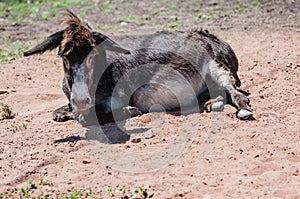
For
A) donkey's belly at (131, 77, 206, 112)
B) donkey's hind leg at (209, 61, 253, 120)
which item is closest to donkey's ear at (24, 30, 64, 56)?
donkey's belly at (131, 77, 206, 112)

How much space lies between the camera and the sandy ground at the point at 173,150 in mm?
4816

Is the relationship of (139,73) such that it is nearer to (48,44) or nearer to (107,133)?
(107,133)

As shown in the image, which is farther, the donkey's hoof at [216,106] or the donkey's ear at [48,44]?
the donkey's hoof at [216,106]

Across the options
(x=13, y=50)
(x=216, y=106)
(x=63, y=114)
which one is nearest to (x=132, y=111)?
(x=63, y=114)

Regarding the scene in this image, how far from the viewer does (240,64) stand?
875 centimetres

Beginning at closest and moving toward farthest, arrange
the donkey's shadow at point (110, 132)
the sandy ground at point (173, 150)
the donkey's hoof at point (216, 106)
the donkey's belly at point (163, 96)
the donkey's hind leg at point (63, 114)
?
the sandy ground at point (173, 150), the donkey's shadow at point (110, 132), the donkey's hoof at point (216, 106), the donkey's hind leg at point (63, 114), the donkey's belly at point (163, 96)

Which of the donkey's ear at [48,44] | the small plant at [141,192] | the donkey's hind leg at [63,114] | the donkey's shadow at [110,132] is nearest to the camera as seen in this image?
the small plant at [141,192]

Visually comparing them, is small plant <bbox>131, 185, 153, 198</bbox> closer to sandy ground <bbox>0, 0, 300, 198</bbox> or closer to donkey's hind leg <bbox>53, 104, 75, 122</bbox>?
sandy ground <bbox>0, 0, 300, 198</bbox>

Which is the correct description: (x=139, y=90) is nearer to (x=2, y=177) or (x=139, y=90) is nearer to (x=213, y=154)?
(x=213, y=154)

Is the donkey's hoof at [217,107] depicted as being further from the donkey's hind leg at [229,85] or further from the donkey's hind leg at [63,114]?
the donkey's hind leg at [63,114]

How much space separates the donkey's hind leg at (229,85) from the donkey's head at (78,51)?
147cm

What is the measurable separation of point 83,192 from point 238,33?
21.9ft

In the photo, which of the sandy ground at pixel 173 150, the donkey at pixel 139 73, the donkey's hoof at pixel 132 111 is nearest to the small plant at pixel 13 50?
the sandy ground at pixel 173 150

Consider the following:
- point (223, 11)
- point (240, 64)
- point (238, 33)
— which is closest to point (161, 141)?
point (240, 64)
